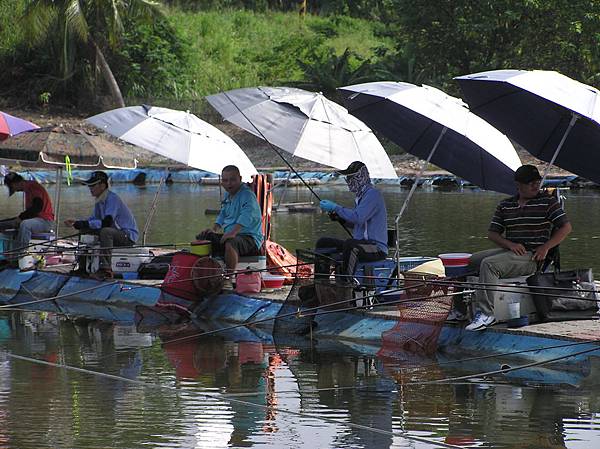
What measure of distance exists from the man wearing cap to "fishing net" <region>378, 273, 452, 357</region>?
5.76 m

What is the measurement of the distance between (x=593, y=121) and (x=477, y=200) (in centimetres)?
2356

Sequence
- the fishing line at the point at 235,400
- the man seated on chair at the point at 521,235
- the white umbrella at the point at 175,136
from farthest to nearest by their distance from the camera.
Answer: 1. the white umbrella at the point at 175,136
2. the man seated on chair at the point at 521,235
3. the fishing line at the point at 235,400

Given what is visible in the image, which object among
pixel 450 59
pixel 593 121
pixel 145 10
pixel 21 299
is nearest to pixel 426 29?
pixel 450 59

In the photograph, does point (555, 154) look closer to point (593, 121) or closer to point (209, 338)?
point (593, 121)

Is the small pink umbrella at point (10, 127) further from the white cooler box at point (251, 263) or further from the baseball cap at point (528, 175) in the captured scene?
the baseball cap at point (528, 175)

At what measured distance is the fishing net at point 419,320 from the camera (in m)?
10.9

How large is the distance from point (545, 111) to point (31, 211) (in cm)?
700

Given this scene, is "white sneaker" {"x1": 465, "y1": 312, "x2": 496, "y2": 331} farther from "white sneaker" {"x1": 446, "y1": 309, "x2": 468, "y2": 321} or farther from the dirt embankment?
the dirt embankment

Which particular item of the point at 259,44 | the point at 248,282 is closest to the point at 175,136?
the point at 248,282

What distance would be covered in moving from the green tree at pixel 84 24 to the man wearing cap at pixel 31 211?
30.8 m

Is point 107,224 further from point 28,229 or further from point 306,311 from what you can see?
point 306,311

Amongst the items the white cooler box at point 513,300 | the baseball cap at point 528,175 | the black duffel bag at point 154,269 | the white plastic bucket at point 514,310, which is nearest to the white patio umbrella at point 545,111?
the baseball cap at point 528,175

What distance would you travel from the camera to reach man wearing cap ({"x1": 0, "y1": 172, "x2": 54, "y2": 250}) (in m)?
15.4

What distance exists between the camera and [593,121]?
10305 millimetres
